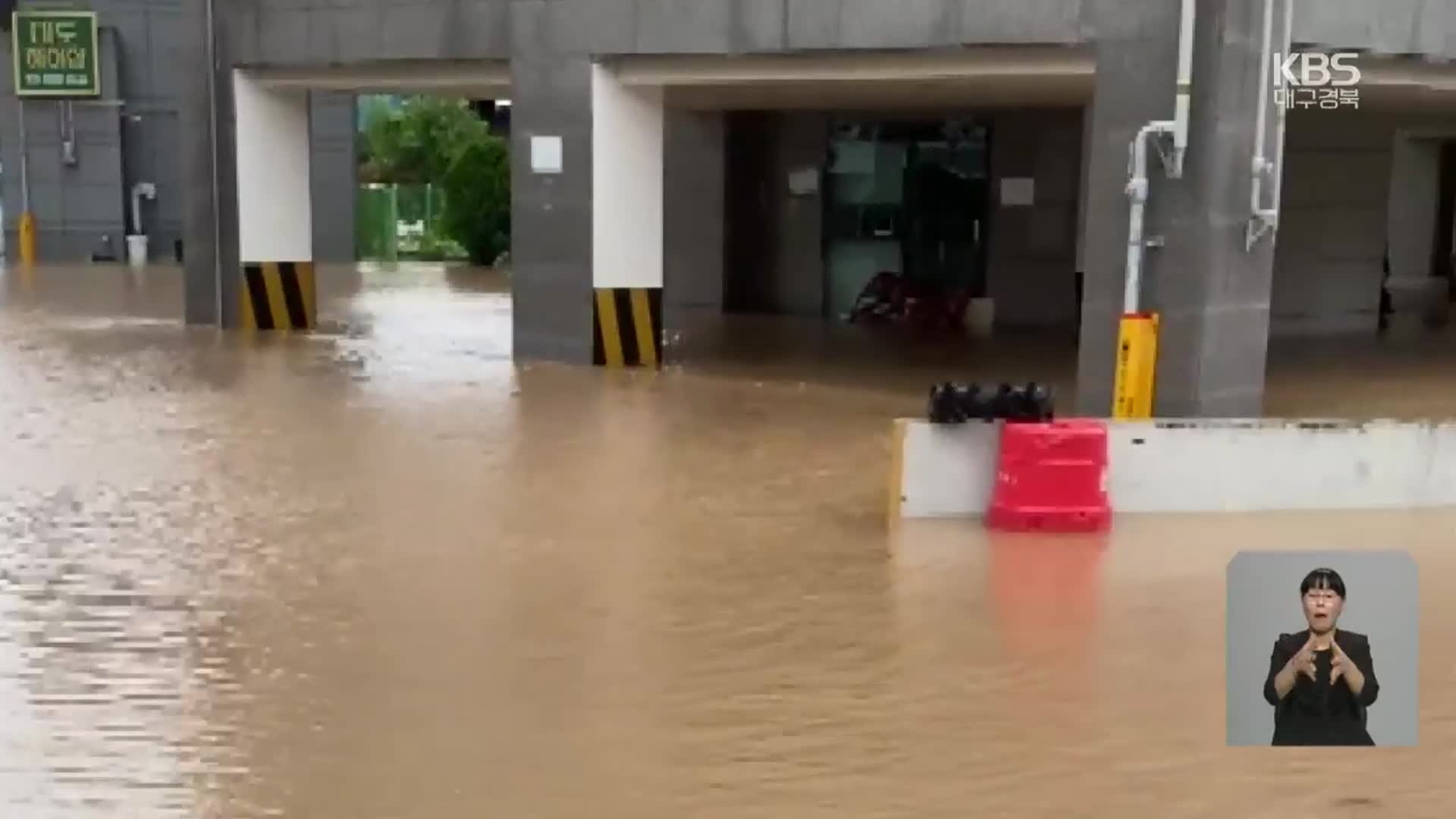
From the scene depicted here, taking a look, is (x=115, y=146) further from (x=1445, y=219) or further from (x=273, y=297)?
(x=1445, y=219)

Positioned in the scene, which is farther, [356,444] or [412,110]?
[412,110]

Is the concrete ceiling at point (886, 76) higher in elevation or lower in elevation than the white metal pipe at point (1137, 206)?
higher

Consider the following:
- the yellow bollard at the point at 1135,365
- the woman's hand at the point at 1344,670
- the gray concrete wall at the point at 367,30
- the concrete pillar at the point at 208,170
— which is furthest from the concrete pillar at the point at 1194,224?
the concrete pillar at the point at 208,170

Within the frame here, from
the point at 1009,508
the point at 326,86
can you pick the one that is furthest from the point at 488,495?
the point at 326,86

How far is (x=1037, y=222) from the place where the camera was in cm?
1961

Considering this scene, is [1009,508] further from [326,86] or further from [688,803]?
[326,86]

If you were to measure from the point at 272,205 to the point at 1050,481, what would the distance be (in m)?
11.6

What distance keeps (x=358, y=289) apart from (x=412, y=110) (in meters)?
11.3

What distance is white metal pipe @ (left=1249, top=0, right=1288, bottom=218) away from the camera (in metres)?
9.77

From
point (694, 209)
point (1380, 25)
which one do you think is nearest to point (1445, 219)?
point (694, 209)

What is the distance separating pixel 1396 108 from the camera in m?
16.5

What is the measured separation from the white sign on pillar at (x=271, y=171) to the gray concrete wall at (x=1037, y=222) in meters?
8.36

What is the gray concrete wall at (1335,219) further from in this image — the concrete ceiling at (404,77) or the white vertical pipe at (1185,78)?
the concrete ceiling at (404,77)

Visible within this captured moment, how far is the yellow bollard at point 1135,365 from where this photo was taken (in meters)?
9.84
